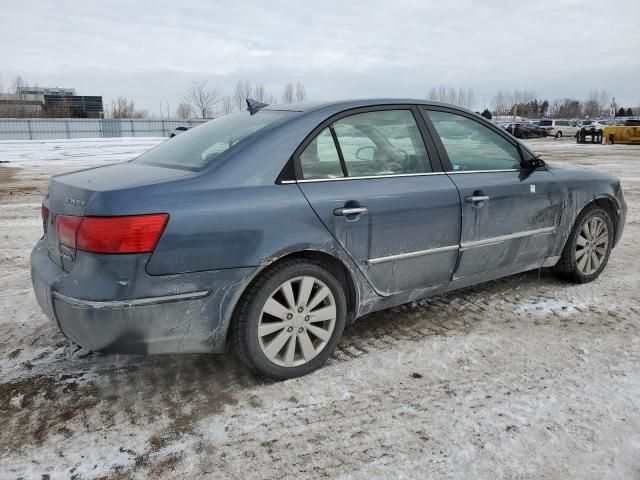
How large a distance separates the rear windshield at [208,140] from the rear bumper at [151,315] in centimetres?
66

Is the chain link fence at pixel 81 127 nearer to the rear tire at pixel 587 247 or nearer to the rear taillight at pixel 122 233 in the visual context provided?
the rear tire at pixel 587 247

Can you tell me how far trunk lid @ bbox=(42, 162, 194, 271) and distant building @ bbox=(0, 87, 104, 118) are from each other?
71.5 metres

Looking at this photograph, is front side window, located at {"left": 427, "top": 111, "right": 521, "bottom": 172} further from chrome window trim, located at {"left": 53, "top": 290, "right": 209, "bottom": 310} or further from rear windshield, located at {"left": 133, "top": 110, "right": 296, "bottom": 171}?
chrome window trim, located at {"left": 53, "top": 290, "right": 209, "bottom": 310}

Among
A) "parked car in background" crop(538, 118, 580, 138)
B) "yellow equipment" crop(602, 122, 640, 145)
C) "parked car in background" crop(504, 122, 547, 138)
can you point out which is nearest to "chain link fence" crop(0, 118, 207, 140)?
"parked car in background" crop(504, 122, 547, 138)

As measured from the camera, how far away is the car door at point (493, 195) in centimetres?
341

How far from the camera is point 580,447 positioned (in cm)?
223

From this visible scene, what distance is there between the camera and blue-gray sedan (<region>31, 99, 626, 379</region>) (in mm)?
2365

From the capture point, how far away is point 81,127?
4444cm

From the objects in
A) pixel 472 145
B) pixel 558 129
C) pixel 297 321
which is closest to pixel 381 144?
pixel 472 145

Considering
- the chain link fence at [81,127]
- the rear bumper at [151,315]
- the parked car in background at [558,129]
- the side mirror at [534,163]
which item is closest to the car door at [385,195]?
the rear bumper at [151,315]

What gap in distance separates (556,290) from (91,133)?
46921mm

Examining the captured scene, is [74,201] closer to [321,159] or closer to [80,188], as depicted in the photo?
[80,188]

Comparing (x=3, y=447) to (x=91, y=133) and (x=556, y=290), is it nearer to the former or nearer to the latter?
(x=556, y=290)

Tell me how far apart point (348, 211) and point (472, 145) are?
1.31 meters
